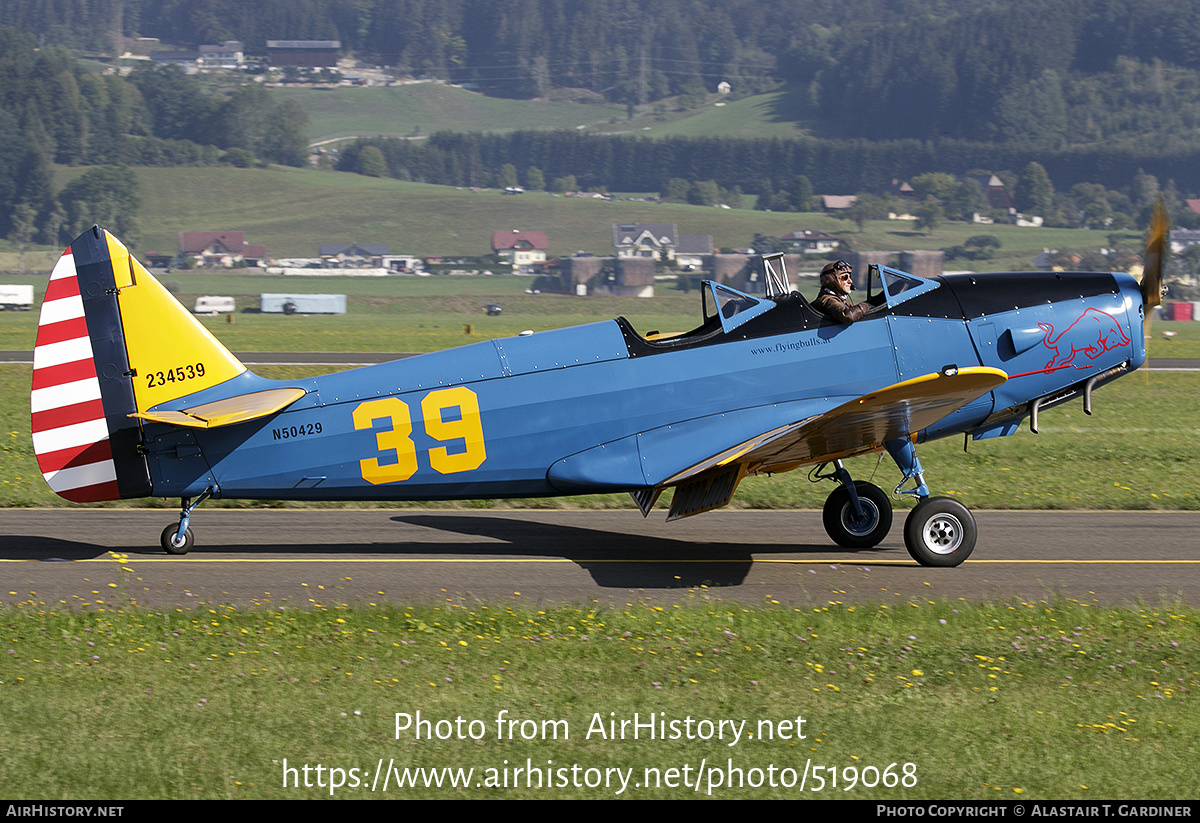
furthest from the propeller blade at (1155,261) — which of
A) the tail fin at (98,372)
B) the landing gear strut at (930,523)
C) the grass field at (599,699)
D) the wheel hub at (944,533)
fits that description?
the tail fin at (98,372)

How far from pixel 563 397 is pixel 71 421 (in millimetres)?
4294

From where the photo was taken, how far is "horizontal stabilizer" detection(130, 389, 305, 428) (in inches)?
417

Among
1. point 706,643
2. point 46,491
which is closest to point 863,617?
point 706,643

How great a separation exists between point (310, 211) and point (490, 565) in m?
191

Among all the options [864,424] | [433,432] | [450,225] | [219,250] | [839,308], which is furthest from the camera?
[450,225]

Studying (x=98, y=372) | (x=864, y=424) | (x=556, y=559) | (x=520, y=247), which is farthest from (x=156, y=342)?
(x=520, y=247)

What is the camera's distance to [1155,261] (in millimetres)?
12305

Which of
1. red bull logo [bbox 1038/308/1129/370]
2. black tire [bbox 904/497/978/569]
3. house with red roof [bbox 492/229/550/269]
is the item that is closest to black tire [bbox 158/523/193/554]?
black tire [bbox 904/497/978/569]

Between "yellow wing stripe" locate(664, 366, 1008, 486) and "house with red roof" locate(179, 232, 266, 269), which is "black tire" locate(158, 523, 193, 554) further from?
"house with red roof" locate(179, 232, 266, 269)

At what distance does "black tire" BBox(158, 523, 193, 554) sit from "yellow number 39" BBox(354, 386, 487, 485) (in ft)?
6.18

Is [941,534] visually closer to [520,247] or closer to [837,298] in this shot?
[837,298]

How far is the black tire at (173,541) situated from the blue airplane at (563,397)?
24 mm

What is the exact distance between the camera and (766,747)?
22.3ft

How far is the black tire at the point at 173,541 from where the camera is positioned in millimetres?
11461
